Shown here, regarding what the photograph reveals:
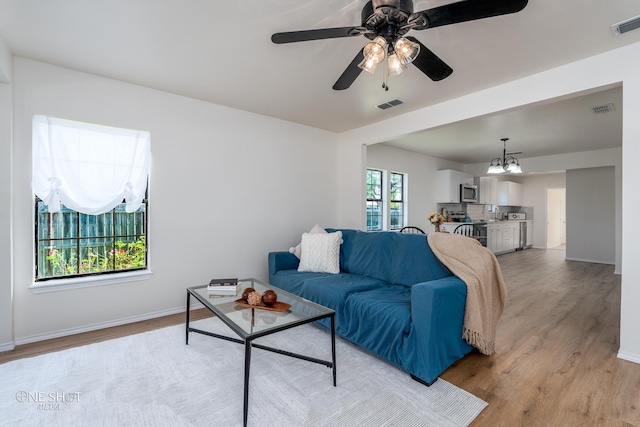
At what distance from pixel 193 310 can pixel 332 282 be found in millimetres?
1771

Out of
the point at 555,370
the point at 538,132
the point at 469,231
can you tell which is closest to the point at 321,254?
the point at 555,370

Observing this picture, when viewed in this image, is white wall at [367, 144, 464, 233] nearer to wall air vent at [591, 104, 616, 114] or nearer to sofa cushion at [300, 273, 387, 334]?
wall air vent at [591, 104, 616, 114]

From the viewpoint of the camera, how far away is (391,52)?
178 centimetres

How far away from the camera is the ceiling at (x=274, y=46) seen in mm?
1964

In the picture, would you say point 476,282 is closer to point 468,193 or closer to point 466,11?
point 466,11

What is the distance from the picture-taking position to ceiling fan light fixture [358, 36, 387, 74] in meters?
1.62

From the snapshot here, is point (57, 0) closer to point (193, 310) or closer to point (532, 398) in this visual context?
point (193, 310)

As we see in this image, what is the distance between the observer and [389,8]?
143 centimetres

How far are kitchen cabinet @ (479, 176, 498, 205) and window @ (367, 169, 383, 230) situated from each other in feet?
12.2

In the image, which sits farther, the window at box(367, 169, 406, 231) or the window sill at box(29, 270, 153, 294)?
the window at box(367, 169, 406, 231)

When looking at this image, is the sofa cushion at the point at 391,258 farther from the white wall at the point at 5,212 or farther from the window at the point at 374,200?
the white wall at the point at 5,212

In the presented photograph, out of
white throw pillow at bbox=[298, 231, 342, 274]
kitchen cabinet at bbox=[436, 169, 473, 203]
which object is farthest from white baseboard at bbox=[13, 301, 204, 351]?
kitchen cabinet at bbox=[436, 169, 473, 203]

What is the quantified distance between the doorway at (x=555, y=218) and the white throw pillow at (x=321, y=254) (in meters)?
9.21

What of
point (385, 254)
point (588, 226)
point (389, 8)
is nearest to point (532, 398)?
point (385, 254)
